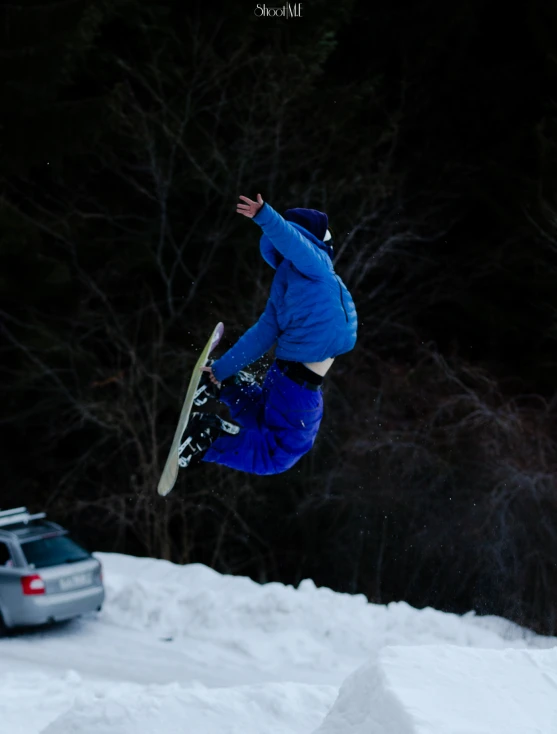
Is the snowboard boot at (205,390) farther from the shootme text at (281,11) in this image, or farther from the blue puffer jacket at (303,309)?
the shootme text at (281,11)

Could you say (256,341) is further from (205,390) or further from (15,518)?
(15,518)

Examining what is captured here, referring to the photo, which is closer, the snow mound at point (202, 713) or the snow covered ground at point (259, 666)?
the snow covered ground at point (259, 666)

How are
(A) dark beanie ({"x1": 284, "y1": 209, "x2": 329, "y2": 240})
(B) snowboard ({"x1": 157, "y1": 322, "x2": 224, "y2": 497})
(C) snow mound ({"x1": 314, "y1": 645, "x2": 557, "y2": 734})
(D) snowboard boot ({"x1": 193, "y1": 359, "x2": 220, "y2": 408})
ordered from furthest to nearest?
(D) snowboard boot ({"x1": 193, "y1": 359, "x2": 220, "y2": 408}) < (B) snowboard ({"x1": 157, "y1": 322, "x2": 224, "y2": 497}) < (A) dark beanie ({"x1": 284, "y1": 209, "x2": 329, "y2": 240}) < (C) snow mound ({"x1": 314, "y1": 645, "x2": 557, "y2": 734})

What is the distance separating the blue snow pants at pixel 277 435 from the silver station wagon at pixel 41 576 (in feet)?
17.3

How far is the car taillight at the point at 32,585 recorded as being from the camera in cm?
954

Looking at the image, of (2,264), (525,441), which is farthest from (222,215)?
(525,441)

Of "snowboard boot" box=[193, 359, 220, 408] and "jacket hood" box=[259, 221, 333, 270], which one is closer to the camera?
"jacket hood" box=[259, 221, 333, 270]

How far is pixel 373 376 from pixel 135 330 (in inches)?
152

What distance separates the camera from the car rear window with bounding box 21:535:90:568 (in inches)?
384

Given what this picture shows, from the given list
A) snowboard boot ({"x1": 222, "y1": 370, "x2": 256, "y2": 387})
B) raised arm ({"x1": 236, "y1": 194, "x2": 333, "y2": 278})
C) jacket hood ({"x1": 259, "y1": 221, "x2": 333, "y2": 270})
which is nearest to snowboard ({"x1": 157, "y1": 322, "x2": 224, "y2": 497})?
snowboard boot ({"x1": 222, "y1": 370, "x2": 256, "y2": 387})

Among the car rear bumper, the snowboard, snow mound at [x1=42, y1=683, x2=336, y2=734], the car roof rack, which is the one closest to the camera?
the snowboard

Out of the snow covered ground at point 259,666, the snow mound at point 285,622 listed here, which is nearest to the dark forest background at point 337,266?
the snow mound at point 285,622

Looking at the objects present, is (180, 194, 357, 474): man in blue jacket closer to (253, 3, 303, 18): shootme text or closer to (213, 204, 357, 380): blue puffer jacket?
(213, 204, 357, 380): blue puffer jacket

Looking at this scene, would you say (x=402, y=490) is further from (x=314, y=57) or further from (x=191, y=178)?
(x=314, y=57)
